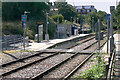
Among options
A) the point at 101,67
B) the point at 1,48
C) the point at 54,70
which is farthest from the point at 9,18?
the point at 101,67

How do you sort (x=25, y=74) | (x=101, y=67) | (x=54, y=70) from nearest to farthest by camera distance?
1. (x=101, y=67)
2. (x=25, y=74)
3. (x=54, y=70)

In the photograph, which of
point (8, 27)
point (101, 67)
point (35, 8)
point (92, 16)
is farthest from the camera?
point (92, 16)

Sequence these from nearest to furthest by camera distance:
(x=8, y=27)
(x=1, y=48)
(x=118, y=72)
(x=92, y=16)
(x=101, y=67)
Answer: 1. (x=118, y=72)
2. (x=101, y=67)
3. (x=1, y=48)
4. (x=8, y=27)
5. (x=92, y=16)

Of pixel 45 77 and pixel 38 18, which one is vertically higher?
pixel 38 18

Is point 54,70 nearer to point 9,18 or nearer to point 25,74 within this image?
point 25,74

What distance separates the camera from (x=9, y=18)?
107ft

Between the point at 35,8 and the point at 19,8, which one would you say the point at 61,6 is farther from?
the point at 19,8

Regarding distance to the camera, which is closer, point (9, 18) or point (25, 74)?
point (25, 74)

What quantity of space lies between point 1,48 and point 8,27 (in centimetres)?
1296

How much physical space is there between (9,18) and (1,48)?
14223mm

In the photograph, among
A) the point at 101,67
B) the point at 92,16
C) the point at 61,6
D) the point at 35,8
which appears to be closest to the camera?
the point at 101,67

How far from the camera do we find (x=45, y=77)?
947 centimetres

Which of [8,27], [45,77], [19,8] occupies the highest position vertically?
[19,8]

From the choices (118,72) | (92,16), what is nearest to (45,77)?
(118,72)
